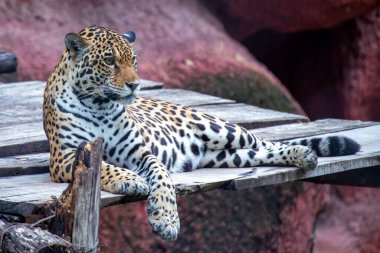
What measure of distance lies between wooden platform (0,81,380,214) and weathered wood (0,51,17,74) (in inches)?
6.5

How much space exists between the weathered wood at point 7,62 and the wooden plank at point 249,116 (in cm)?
172

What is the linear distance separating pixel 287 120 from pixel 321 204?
2877 mm

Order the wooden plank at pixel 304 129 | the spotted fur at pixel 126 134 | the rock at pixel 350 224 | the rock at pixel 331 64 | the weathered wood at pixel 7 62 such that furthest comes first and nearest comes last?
the rock at pixel 350 224 < the rock at pixel 331 64 < the weathered wood at pixel 7 62 < the wooden plank at pixel 304 129 < the spotted fur at pixel 126 134

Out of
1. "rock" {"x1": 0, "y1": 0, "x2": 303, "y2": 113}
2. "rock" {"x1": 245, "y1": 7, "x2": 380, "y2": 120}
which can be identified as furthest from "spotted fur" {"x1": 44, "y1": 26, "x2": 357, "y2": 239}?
"rock" {"x1": 245, "y1": 7, "x2": 380, "y2": 120}

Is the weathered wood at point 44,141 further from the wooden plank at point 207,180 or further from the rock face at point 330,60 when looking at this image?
the rock face at point 330,60

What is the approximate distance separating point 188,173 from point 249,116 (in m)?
1.89

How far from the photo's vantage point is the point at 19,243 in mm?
5645

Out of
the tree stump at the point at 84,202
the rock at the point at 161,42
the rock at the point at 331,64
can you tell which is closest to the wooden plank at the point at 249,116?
the rock at the point at 161,42

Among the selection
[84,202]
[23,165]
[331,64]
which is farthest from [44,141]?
[331,64]

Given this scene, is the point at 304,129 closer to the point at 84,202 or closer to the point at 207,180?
the point at 207,180

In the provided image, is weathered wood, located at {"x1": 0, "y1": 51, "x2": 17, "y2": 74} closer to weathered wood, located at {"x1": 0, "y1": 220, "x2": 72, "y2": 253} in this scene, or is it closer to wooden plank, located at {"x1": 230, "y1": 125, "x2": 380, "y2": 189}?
wooden plank, located at {"x1": 230, "y1": 125, "x2": 380, "y2": 189}

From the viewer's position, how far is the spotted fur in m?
6.35

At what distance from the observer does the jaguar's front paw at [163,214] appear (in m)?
6.15

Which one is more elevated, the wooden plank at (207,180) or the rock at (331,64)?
the rock at (331,64)
